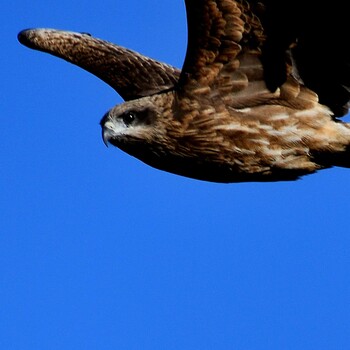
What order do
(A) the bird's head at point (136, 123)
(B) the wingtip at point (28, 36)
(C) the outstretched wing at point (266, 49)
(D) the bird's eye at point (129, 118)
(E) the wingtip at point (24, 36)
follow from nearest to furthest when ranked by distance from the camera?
(C) the outstretched wing at point (266, 49) < (A) the bird's head at point (136, 123) < (D) the bird's eye at point (129, 118) < (B) the wingtip at point (28, 36) < (E) the wingtip at point (24, 36)

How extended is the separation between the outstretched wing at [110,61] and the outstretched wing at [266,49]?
211 centimetres

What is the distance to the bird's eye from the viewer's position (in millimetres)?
9703

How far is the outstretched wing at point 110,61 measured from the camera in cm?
1175

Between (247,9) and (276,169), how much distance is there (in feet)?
4.85

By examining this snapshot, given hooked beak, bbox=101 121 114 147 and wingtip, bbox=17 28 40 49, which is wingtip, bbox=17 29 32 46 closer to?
wingtip, bbox=17 28 40 49

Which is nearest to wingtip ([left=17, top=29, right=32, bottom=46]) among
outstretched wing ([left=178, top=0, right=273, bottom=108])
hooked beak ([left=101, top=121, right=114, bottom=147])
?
hooked beak ([left=101, top=121, right=114, bottom=147])

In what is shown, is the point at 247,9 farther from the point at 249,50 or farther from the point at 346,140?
the point at 346,140

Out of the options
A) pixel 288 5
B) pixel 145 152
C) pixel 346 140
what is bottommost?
pixel 145 152

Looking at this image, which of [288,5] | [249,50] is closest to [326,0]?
[288,5]

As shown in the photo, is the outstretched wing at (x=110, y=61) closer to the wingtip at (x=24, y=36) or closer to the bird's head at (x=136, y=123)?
the wingtip at (x=24, y=36)

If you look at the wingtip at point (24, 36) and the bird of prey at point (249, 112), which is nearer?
the bird of prey at point (249, 112)

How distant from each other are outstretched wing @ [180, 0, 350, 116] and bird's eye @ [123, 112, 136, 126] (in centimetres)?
55

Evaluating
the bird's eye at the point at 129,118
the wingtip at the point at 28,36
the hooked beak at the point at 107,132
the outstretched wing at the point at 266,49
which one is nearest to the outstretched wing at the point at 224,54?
the outstretched wing at the point at 266,49

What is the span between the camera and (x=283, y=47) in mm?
9195
